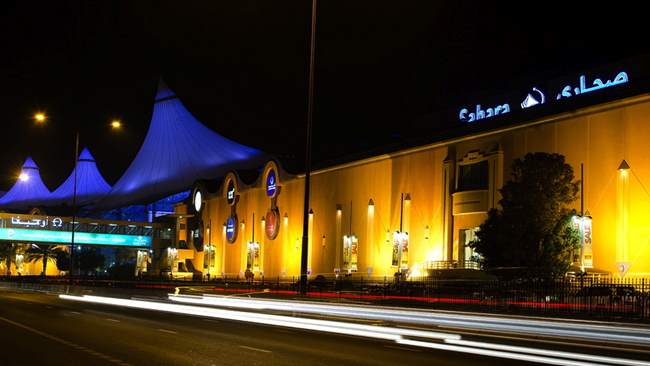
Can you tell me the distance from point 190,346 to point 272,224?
59540 millimetres

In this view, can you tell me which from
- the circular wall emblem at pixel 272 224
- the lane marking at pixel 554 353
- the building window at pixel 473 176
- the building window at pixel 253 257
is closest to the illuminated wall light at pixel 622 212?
the building window at pixel 473 176

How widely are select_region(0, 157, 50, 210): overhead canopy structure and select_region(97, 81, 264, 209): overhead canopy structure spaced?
91.4ft

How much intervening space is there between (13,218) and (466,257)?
5498cm

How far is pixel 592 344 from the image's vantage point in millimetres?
17859

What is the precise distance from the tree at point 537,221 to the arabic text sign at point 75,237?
60299 mm

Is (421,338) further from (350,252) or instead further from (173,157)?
(173,157)

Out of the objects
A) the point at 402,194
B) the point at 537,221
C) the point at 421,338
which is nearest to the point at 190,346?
the point at 421,338

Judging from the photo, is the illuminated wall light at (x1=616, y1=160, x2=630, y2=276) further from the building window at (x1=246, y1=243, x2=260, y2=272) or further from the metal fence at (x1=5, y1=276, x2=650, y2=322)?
the building window at (x1=246, y1=243, x2=260, y2=272)

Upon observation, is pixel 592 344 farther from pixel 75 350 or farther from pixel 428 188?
pixel 428 188

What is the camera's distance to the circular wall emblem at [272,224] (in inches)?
2992

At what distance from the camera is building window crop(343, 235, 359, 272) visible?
61.9 m

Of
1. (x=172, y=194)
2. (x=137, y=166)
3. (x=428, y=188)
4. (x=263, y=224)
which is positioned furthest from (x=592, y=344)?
(x=137, y=166)

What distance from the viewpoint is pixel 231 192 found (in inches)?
3435

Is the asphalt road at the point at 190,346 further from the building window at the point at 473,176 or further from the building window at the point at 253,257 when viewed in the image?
the building window at the point at 253,257
